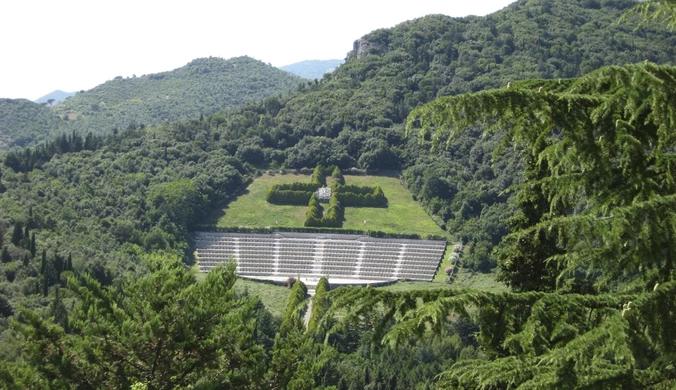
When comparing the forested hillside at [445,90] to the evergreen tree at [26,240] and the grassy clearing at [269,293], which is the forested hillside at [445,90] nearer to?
the grassy clearing at [269,293]

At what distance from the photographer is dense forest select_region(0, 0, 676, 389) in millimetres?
7637

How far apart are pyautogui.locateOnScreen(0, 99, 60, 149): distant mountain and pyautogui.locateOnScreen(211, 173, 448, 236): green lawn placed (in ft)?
297

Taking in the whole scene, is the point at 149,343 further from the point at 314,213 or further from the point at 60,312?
the point at 314,213

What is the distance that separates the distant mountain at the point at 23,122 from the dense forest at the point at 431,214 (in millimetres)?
14665

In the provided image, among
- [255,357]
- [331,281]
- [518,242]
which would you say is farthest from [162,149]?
[518,242]

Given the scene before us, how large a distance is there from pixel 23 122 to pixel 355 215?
115 metres

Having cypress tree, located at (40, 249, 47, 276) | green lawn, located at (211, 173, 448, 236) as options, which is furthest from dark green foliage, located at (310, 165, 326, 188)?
cypress tree, located at (40, 249, 47, 276)

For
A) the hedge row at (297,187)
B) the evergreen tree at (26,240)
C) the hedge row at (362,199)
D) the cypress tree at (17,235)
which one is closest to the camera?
the evergreen tree at (26,240)

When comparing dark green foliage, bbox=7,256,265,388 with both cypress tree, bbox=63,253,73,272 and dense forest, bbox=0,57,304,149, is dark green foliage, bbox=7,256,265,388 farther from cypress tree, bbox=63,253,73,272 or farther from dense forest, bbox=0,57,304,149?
dense forest, bbox=0,57,304,149

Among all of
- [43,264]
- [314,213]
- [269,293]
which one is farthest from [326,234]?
[43,264]

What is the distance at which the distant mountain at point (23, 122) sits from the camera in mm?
171500

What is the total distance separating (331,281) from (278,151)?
3793 centimetres

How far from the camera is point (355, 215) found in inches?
3575

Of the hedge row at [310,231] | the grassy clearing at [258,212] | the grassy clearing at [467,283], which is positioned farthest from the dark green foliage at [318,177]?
the grassy clearing at [467,283]
